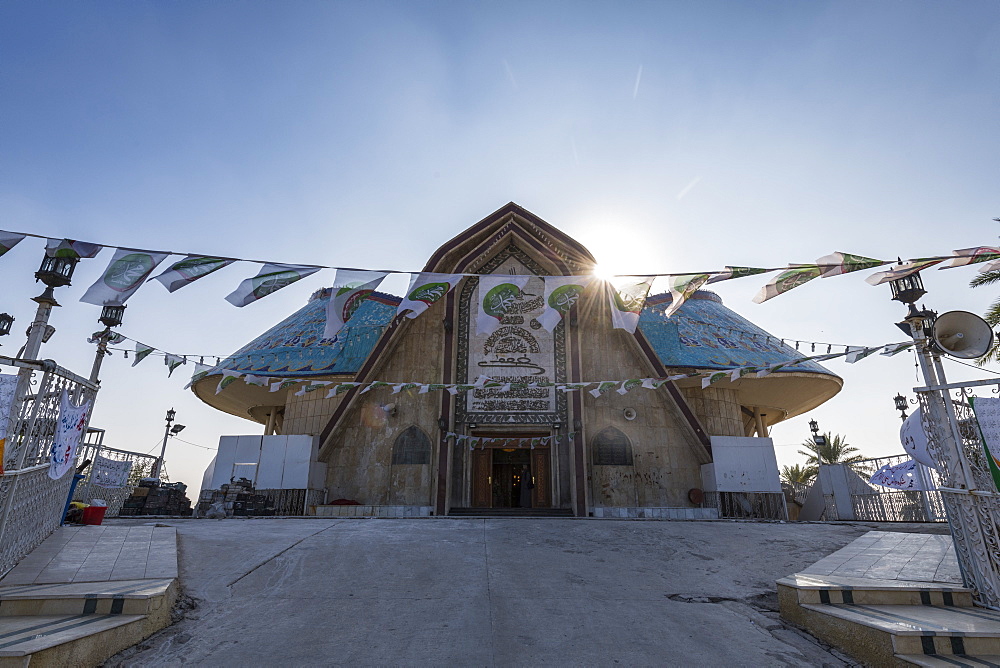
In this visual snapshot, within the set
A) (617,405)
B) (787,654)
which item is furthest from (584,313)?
(787,654)

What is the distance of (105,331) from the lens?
10.3m

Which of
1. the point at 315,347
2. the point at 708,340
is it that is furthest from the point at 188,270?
the point at 708,340

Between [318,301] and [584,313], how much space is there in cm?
1467

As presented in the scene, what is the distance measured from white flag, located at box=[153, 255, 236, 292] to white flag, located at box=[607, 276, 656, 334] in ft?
23.4

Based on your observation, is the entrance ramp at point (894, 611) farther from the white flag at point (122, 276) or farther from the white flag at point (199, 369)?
the white flag at point (199, 369)

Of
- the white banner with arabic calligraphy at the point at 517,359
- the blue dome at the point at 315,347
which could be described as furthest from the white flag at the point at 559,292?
the blue dome at the point at 315,347

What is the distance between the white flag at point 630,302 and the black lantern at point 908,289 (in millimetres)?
3477

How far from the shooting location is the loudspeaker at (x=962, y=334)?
598 cm

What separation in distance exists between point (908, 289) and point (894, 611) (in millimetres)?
3973

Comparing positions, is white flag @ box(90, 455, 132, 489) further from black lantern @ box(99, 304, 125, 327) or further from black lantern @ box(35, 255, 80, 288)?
black lantern @ box(35, 255, 80, 288)

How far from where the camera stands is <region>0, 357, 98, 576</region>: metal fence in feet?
18.4

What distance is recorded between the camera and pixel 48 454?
667cm

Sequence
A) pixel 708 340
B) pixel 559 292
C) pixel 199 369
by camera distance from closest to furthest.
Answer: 1. pixel 559 292
2. pixel 199 369
3. pixel 708 340

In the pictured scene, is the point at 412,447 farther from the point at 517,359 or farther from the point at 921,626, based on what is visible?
the point at 921,626
